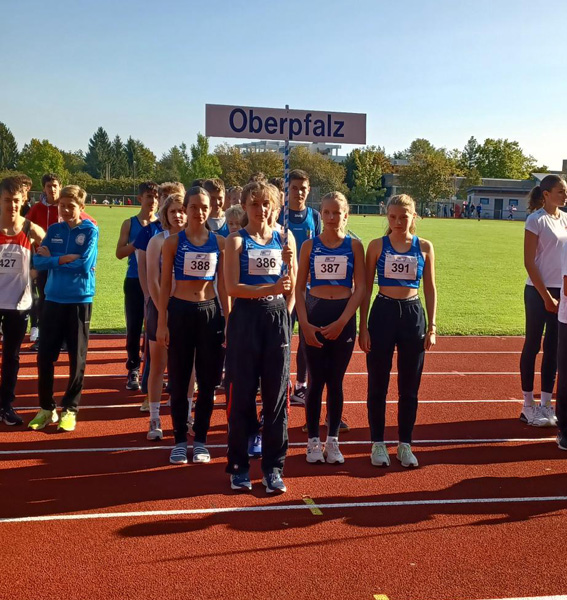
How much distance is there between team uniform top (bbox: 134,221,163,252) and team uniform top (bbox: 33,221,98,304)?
45cm

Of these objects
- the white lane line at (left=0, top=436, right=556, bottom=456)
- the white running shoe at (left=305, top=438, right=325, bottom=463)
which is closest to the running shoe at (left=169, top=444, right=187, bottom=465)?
the white lane line at (left=0, top=436, right=556, bottom=456)

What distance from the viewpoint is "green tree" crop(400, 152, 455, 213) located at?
8212cm

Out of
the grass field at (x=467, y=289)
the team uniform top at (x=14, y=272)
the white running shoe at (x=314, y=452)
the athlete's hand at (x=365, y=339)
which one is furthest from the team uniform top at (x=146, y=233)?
the grass field at (x=467, y=289)

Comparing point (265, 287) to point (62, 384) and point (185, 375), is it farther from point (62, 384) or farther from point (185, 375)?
point (62, 384)

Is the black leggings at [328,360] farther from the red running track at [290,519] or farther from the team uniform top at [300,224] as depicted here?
the team uniform top at [300,224]

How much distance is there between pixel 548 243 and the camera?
21.0ft

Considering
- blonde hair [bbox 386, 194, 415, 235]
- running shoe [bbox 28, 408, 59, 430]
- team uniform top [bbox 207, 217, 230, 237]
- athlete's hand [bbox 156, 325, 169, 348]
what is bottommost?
running shoe [bbox 28, 408, 59, 430]

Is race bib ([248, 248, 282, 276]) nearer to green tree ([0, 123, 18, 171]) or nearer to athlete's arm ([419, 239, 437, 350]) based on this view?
athlete's arm ([419, 239, 437, 350])

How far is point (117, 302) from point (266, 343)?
415 inches

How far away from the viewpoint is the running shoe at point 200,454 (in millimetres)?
5289

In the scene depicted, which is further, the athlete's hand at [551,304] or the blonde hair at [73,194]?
the athlete's hand at [551,304]

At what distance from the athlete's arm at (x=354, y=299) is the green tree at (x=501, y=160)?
117m

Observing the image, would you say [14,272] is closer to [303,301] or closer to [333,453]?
[303,301]

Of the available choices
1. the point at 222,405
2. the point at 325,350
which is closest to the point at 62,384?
the point at 222,405
